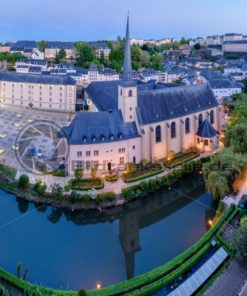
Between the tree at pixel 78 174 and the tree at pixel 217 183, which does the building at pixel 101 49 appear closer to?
Result: the tree at pixel 78 174

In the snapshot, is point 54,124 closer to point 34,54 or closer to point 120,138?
point 120,138

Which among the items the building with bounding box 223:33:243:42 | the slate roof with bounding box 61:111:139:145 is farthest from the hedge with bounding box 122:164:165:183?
the building with bounding box 223:33:243:42

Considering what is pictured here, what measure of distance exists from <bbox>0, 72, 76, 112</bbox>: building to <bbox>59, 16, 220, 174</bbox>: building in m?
18.1

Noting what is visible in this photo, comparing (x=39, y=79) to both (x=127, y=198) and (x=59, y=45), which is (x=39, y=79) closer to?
(x=127, y=198)

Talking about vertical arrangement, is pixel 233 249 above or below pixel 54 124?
below

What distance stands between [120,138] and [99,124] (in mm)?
2550

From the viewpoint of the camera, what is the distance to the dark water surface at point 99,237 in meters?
22.0

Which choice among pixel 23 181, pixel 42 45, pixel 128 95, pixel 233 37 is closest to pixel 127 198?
pixel 23 181

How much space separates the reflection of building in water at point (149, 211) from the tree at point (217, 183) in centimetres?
455

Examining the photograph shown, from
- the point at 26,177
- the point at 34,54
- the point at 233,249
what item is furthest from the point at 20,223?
the point at 34,54

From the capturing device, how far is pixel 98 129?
111ft

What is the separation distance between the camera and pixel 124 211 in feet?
95.2

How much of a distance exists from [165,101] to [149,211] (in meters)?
14.3

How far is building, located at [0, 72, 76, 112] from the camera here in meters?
59.9
